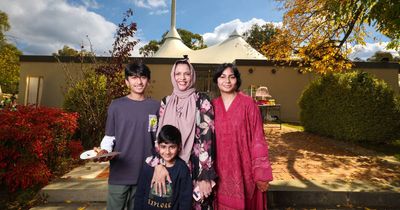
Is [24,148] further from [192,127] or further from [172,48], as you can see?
[172,48]

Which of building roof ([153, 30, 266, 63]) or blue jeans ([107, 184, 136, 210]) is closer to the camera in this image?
blue jeans ([107, 184, 136, 210])

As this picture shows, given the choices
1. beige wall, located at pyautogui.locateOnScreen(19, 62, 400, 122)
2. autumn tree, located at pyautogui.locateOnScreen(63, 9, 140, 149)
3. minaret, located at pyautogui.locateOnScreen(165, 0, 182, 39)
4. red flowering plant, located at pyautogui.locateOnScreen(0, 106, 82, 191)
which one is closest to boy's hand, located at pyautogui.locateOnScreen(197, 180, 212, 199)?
red flowering plant, located at pyautogui.locateOnScreen(0, 106, 82, 191)

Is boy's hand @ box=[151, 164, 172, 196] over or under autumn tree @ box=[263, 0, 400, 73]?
under

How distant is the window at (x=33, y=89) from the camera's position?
14.6 metres

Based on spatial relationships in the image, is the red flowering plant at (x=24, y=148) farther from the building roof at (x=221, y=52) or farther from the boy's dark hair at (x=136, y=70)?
the building roof at (x=221, y=52)

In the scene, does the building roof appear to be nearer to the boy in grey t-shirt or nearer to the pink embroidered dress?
the pink embroidered dress

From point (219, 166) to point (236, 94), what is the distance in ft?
2.17

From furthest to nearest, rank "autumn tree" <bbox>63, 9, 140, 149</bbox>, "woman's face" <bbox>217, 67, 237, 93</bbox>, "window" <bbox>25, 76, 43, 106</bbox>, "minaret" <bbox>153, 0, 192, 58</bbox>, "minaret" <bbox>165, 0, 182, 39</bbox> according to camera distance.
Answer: "minaret" <bbox>165, 0, 182, 39</bbox> → "minaret" <bbox>153, 0, 192, 58</bbox> → "window" <bbox>25, 76, 43, 106</bbox> → "autumn tree" <bbox>63, 9, 140, 149</bbox> → "woman's face" <bbox>217, 67, 237, 93</bbox>

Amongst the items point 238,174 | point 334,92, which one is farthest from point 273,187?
point 334,92

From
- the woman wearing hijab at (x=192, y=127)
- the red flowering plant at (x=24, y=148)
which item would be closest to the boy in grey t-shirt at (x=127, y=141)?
the woman wearing hijab at (x=192, y=127)

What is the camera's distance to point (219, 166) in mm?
2305

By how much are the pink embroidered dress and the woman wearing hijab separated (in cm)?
13

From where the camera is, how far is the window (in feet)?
47.9

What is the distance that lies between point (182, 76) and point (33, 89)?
15427 mm
